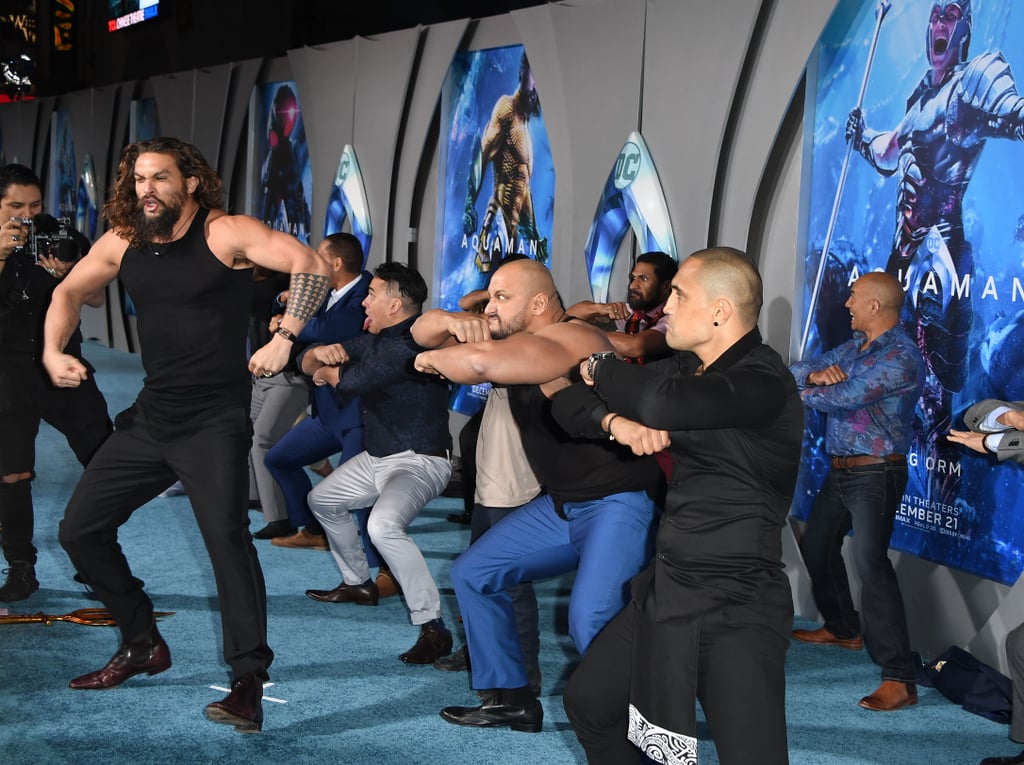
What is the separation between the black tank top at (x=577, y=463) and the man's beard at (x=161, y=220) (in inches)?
48.4

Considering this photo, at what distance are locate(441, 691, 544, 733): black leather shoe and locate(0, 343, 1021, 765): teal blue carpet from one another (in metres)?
0.04

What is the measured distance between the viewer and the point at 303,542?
642 cm

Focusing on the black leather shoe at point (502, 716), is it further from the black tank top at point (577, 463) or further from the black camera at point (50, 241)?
the black camera at point (50, 241)

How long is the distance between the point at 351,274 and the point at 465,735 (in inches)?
120

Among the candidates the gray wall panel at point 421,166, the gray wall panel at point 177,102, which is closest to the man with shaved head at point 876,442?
the gray wall panel at point 421,166

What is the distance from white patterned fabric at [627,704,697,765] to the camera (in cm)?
247

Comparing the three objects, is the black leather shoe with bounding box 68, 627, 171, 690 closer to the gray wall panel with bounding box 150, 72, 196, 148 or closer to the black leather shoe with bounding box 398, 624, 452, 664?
the black leather shoe with bounding box 398, 624, 452, 664

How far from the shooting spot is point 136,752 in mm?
3482

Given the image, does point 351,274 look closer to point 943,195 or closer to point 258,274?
point 258,274

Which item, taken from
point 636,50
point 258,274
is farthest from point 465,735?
point 636,50

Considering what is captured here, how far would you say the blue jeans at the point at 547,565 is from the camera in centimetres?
338

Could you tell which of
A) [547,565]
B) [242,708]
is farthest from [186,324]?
[547,565]

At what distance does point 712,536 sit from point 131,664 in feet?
8.14

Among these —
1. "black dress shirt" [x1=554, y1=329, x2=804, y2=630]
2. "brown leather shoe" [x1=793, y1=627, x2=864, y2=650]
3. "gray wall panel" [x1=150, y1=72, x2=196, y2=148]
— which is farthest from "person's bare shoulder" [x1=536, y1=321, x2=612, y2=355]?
"gray wall panel" [x1=150, y1=72, x2=196, y2=148]
